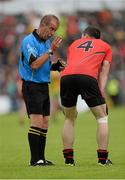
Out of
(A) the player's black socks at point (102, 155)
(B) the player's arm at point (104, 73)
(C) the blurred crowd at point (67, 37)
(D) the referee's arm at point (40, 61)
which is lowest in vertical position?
(C) the blurred crowd at point (67, 37)

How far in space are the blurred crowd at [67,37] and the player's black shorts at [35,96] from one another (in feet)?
62.2

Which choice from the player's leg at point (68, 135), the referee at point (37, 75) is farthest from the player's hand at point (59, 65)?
the player's leg at point (68, 135)

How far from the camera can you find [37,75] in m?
12.8

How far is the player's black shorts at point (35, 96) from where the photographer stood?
1273 cm

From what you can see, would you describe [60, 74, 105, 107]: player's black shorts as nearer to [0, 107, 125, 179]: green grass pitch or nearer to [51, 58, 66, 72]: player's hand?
[51, 58, 66, 72]: player's hand

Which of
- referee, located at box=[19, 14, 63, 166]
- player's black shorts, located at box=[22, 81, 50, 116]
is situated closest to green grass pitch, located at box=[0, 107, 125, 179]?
referee, located at box=[19, 14, 63, 166]

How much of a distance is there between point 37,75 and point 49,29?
753 millimetres

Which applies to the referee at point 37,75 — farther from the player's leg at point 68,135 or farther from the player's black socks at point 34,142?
the player's leg at point 68,135

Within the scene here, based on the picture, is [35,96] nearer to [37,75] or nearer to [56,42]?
[37,75]

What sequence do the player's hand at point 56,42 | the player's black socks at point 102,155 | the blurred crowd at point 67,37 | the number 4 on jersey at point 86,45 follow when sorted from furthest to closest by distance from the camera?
the blurred crowd at point 67,37
the number 4 on jersey at point 86,45
the player's black socks at point 102,155
the player's hand at point 56,42

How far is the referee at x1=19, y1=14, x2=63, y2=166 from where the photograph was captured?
12.5 m

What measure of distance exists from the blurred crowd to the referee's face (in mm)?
19245

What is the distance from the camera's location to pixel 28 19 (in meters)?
34.0

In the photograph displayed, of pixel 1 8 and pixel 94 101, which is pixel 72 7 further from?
pixel 94 101
